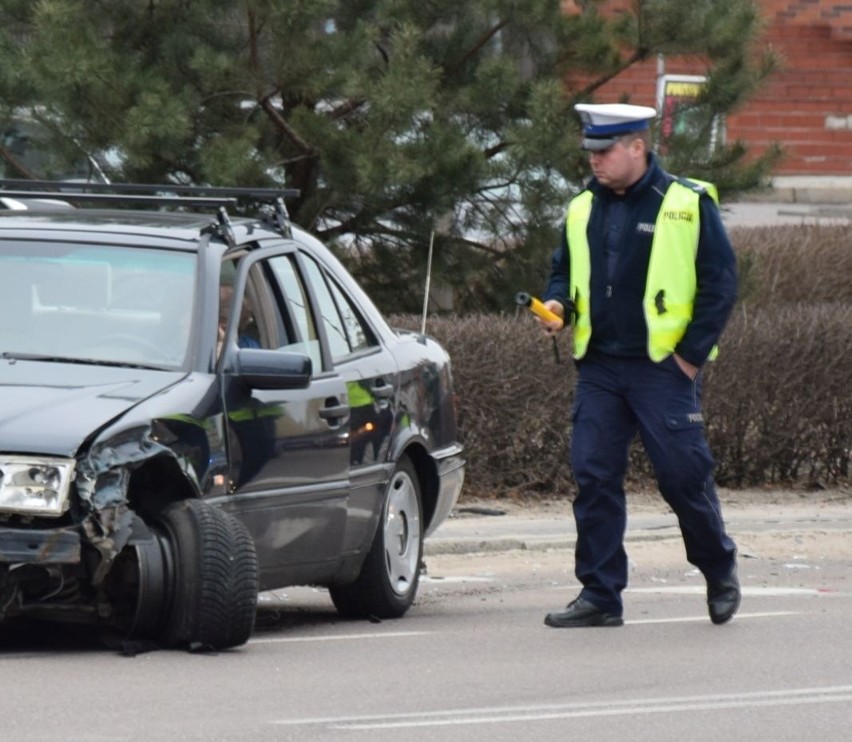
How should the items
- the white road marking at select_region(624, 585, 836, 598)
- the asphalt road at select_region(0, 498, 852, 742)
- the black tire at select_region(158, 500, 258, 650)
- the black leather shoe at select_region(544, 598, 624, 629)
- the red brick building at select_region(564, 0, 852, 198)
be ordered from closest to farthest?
the asphalt road at select_region(0, 498, 852, 742) < the black tire at select_region(158, 500, 258, 650) < the black leather shoe at select_region(544, 598, 624, 629) < the white road marking at select_region(624, 585, 836, 598) < the red brick building at select_region(564, 0, 852, 198)

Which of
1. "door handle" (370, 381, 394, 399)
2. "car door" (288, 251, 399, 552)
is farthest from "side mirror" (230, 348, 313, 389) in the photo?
"door handle" (370, 381, 394, 399)

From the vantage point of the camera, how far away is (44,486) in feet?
21.4

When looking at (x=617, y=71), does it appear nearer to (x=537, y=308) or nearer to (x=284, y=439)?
(x=537, y=308)

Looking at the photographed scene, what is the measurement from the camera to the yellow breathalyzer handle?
25.3ft

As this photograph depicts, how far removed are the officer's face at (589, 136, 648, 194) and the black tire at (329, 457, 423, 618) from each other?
4.82ft

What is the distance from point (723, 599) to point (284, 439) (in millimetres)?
1758

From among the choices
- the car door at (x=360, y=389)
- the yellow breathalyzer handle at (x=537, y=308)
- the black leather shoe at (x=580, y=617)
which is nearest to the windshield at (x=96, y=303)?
the car door at (x=360, y=389)

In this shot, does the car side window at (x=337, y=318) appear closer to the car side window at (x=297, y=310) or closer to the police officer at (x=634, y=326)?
the car side window at (x=297, y=310)

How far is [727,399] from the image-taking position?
13.1 metres

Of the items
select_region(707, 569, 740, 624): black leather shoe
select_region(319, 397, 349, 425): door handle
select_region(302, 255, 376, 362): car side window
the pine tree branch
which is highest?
the pine tree branch

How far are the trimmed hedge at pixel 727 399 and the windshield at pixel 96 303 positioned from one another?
4582mm

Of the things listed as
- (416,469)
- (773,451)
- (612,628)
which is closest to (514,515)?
(773,451)

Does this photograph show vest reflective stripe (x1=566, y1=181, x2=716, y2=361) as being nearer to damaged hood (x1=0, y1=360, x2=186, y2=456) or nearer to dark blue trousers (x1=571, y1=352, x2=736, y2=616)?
dark blue trousers (x1=571, y1=352, x2=736, y2=616)

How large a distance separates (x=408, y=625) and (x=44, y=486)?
7.33 feet
